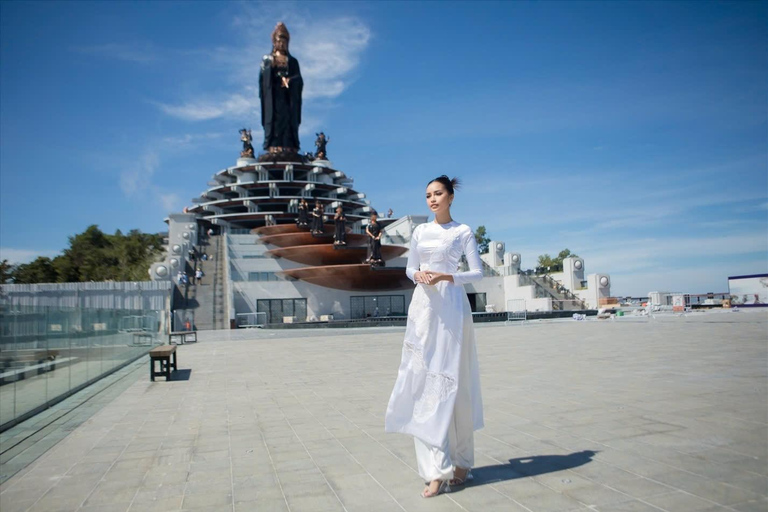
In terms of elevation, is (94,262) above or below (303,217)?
below

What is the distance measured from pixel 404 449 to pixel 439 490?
125 cm

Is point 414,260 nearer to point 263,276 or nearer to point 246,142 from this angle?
point 263,276

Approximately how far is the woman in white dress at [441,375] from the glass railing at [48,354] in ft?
16.9

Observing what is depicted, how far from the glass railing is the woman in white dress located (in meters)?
5.17

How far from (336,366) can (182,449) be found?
674 centimetres

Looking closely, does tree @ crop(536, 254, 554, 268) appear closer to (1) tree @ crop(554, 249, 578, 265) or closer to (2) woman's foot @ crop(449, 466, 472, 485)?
(1) tree @ crop(554, 249, 578, 265)

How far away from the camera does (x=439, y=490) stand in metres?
3.67

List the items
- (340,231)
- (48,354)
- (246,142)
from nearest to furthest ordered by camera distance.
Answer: (48,354) < (340,231) < (246,142)

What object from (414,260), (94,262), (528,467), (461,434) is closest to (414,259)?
(414,260)

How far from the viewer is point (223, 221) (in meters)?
56.5

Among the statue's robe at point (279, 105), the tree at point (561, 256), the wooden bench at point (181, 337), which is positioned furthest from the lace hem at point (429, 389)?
the tree at point (561, 256)

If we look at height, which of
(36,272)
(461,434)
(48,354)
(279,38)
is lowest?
(461,434)

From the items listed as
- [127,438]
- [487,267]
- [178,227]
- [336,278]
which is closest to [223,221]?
[178,227]

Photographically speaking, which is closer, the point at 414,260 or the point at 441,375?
the point at 441,375
